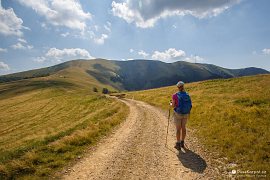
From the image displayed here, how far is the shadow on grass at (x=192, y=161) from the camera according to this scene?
952cm

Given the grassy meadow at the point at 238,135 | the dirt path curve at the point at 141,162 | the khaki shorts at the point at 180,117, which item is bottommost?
the dirt path curve at the point at 141,162

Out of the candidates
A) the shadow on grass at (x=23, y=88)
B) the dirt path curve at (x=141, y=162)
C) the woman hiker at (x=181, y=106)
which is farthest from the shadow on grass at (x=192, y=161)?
the shadow on grass at (x=23, y=88)

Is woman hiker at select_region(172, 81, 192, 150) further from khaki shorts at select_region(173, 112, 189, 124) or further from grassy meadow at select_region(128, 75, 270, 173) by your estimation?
grassy meadow at select_region(128, 75, 270, 173)

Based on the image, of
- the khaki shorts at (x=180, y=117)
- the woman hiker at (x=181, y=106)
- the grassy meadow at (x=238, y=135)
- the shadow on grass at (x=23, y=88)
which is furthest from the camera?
the shadow on grass at (x=23, y=88)

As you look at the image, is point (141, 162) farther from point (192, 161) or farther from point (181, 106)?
point (181, 106)

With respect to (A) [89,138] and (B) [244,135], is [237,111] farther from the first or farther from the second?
(A) [89,138]

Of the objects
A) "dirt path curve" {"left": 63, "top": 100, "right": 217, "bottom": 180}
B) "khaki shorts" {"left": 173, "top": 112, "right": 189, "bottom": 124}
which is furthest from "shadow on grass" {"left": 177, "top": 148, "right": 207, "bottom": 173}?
"khaki shorts" {"left": 173, "top": 112, "right": 189, "bottom": 124}

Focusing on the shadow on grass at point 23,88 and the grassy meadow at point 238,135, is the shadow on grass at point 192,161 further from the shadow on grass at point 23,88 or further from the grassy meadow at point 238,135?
the shadow on grass at point 23,88

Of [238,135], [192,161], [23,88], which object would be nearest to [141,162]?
[192,161]

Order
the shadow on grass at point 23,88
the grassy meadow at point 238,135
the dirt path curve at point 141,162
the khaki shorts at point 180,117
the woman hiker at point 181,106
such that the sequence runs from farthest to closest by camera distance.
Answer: the shadow on grass at point 23,88
the khaki shorts at point 180,117
the woman hiker at point 181,106
the grassy meadow at point 238,135
the dirt path curve at point 141,162

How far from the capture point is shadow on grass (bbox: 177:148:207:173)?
31.2ft

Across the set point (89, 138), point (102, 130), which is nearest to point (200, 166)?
point (89, 138)

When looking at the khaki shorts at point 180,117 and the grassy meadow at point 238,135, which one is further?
the khaki shorts at point 180,117

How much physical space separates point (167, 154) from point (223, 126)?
242 inches
